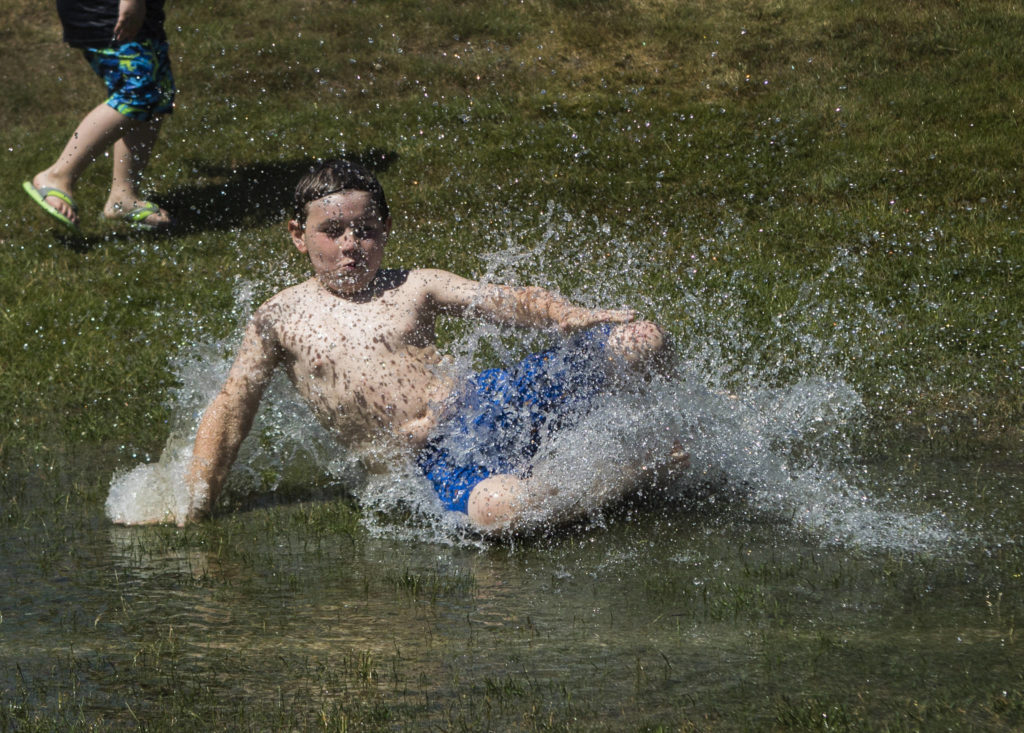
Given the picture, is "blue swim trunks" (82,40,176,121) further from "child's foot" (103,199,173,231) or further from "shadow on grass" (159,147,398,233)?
"shadow on grass" (159,147,398,233)

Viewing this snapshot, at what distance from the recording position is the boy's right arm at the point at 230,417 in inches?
170

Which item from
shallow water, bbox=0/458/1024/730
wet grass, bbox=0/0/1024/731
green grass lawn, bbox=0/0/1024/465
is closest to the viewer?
A: shallow water, bbox=0/458/1024/730

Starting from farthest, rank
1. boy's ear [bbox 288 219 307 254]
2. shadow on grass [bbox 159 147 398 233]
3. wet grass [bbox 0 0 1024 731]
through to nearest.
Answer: shadow on grass [bbox 159 147 398 233] < boy's ear [bbox 288 219 307 254] < wet grass [bbox 0 0 1024 731]

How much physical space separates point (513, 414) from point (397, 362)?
0.41 meters

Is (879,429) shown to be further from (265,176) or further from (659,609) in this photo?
(265,176)

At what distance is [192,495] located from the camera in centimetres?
427

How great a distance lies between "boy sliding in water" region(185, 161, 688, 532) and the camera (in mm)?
4191

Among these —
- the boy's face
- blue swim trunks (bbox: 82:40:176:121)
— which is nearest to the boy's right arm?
the boy's face

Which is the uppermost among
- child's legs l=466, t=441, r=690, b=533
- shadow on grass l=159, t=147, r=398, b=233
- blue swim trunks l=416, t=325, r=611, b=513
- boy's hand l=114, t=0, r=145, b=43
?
boy's hand l=114, t=0, r=145, b=43

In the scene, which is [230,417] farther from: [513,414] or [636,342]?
[636,342]

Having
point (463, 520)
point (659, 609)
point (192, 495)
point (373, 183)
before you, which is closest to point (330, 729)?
point (659, 609)

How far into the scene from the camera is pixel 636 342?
4.11m

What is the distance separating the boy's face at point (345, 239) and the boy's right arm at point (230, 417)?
11.0 inches

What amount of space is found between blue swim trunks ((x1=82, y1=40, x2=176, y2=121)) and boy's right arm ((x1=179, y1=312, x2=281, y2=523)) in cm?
366
